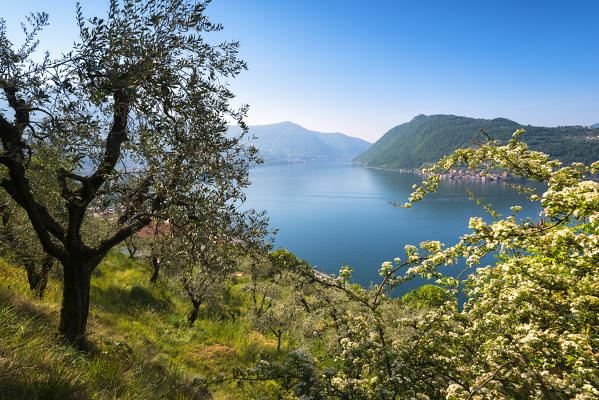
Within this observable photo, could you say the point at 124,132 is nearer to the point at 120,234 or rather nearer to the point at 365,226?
the point at 120,234

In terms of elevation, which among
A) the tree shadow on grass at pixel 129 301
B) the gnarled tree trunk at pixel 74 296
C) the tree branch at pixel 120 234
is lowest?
the tree shadow on grass at pixel 129 301

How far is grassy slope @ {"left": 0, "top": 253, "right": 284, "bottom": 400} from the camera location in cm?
440

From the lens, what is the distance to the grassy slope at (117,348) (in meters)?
4.40

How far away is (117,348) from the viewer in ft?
24.8

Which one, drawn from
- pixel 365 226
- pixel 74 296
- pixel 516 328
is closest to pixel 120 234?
pixel 74 296

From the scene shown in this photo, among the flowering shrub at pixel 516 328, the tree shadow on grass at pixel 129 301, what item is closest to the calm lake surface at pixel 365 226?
the flowering shrub at pixel 516 328

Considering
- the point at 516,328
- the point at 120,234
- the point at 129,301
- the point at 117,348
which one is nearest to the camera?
the point at 516,328

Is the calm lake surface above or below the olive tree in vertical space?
below

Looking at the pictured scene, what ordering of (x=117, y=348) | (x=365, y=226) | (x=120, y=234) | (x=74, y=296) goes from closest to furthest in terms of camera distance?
(x=74, y=296) → (x=120, y=234) → (x=117, y=348) → (x=365, y=226)

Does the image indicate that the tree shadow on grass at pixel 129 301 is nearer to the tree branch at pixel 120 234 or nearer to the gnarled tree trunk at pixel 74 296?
the gnarled tree trunk at pixel 74 296

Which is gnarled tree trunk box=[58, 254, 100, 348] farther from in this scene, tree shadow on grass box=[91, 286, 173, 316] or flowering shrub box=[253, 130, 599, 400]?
flowering shrub box=[253, 130, 599, 400]

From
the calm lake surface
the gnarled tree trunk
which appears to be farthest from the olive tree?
the calm lake surface

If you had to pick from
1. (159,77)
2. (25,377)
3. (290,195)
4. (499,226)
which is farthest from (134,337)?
(290,195)

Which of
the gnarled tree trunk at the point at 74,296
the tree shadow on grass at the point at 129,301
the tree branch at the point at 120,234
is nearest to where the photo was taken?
the gnarled tree trunk at the point at 74,296
